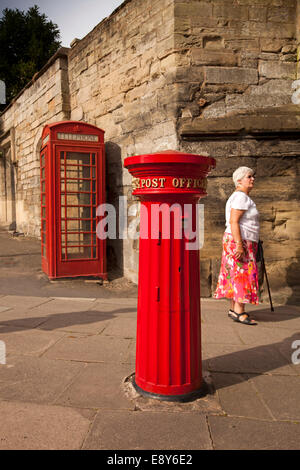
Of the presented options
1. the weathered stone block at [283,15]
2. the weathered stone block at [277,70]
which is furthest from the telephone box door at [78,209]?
the weathered stone block at [283,15]

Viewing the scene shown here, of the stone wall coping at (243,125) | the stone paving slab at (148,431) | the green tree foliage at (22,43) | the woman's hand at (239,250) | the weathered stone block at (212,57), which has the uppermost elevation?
the green tree foliage at (22,43)

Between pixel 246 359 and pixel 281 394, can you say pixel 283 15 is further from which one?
pixel 281 394

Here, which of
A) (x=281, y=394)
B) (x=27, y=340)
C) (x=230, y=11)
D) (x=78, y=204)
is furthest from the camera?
(x=78, y=204)

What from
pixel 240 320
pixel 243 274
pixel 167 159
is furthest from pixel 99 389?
pixel 243 274

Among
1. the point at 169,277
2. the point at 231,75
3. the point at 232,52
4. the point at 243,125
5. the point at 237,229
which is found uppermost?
the point at 232,52

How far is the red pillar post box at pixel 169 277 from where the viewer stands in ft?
7.13

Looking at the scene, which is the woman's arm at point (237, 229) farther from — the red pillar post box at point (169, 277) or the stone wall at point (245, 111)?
the red pillar post box at point (169, 277)

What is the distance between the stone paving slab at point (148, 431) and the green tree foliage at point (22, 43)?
60.9 ft

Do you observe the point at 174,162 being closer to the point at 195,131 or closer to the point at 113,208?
the point at 195,131

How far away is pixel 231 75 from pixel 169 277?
3.83 meters

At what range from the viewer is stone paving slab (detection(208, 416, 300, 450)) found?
1.83 meters

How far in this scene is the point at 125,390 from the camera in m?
2.39

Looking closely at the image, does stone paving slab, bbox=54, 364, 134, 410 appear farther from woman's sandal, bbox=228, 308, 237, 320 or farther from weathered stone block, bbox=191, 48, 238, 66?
weathered stone block, bbox=191, 48, 238, 66
